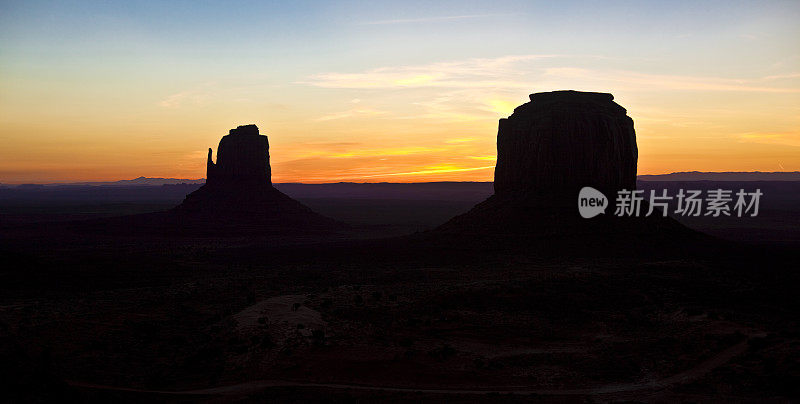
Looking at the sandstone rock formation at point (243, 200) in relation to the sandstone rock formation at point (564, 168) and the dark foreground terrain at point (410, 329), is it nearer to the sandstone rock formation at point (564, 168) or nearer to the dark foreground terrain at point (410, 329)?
the sandstone rock formation at point (564, 168)

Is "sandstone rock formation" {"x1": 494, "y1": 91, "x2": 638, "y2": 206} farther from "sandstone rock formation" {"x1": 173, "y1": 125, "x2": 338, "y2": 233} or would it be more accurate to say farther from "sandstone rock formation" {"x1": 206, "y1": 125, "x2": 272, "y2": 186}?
"sandstone rock formation" {"x1": 206, "y1": 125, "x2": 272, "y2": 186}

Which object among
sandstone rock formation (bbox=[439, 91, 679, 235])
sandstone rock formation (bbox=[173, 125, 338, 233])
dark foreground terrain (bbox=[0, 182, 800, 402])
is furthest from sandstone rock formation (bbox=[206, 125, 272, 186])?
dark foreground terrain (bbox=[0, 182, 800, 402])

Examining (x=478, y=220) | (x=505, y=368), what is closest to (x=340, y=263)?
(x=478, y=220)

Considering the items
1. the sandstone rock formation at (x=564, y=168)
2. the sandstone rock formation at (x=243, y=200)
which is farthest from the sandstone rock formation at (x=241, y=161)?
the sandstone rock formation at (x=564, y=168)

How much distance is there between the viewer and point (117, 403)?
14.0 m

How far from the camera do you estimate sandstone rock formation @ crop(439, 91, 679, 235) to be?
46656 mm

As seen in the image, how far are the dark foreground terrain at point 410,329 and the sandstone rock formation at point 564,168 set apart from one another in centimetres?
567

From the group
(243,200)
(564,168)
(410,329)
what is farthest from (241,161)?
(410,329)

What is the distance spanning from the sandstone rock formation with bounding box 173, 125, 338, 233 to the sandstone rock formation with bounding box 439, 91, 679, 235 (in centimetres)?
3172

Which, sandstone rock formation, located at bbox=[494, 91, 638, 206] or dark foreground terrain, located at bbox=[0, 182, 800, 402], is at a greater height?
sandstone rock formation, located at bbox=[494, 91, 638, 206]

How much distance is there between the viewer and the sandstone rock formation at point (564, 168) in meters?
46.7

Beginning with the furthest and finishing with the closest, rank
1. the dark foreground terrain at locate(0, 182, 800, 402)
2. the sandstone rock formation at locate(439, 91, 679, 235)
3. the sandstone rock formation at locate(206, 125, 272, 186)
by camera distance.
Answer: the sandstone rock formation at locate(206, 125, 272, 186)
the sandstone rock formation at locate(439, 91, 679, 235)
the dark foreground terrain at locate(0, 182, 800, 402)

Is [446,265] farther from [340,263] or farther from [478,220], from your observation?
[478,220]

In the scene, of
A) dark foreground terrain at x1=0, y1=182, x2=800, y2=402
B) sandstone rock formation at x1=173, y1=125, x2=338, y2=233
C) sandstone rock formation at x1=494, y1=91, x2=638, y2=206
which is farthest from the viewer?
sandstone rock formation at x1=173, y1=125, x2=338, y2=233
